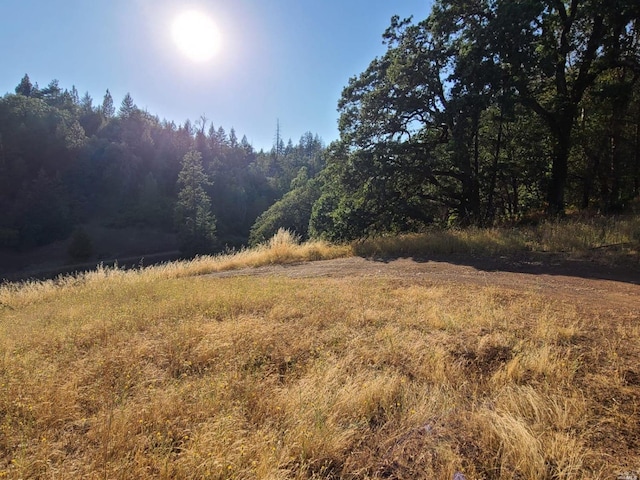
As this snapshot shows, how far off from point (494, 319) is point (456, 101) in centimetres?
1126

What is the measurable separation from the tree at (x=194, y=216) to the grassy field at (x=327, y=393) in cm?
4628

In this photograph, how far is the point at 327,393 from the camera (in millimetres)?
2596

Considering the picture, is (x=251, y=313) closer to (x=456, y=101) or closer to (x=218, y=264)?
(x=218, y=264)

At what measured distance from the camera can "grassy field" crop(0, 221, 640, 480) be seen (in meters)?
1.96

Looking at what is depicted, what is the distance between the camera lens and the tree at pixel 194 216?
1928 inches

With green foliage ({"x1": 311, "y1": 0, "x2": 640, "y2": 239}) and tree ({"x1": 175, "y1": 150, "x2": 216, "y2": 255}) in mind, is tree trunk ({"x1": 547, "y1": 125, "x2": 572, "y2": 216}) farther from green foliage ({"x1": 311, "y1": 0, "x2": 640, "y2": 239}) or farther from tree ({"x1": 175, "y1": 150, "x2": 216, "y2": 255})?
tree ({"x1": 175, "y1": 150, "x2": 216, "y2": 255})

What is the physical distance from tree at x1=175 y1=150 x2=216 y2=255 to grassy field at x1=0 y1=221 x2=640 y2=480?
152 ft

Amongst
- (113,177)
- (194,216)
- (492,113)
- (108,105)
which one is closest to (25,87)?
(108,105)

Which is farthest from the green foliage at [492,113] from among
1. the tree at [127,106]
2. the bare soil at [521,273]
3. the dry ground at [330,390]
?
the tree at [127,106]

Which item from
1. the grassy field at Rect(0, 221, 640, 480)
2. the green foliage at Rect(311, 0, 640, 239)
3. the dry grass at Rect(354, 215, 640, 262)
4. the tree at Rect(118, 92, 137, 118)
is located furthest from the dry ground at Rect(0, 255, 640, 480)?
the tree at Rect(118, 92, 137, 118)

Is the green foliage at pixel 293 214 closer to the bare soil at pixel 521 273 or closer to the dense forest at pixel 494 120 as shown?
the dense forest at pixel 494 120

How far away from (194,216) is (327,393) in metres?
52.3

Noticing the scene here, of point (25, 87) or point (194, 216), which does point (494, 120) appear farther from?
point (25, 87)

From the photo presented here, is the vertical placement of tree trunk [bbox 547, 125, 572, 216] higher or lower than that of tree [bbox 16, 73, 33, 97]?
lower
